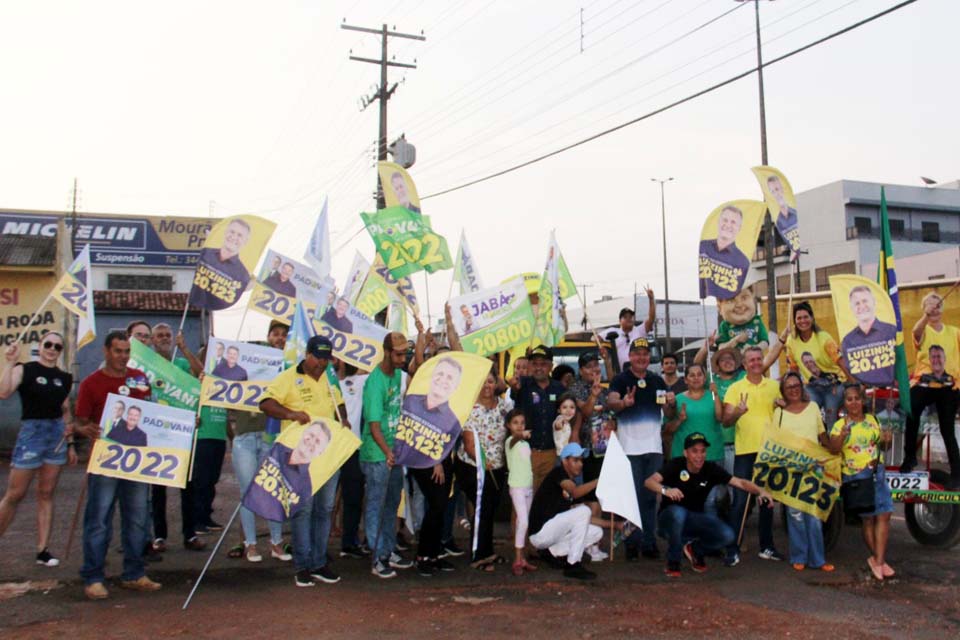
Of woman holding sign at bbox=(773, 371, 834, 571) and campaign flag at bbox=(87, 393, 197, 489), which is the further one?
woman holding sign at bbox=(773, 371, 834, 571)

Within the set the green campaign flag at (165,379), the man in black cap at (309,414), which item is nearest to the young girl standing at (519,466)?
the man in black cap at (309,414)

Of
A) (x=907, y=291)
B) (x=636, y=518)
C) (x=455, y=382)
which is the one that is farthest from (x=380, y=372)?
(x=907, y=291)

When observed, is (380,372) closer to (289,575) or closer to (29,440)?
(289,575)

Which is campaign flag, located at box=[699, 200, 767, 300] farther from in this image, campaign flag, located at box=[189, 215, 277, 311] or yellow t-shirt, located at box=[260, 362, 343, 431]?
A: campaign flag, located at box=[189, 215, 277, 311]

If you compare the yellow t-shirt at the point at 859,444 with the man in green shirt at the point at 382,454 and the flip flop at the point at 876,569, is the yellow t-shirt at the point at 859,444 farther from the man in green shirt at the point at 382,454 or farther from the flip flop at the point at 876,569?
the man in green shirt at the point at 382,454

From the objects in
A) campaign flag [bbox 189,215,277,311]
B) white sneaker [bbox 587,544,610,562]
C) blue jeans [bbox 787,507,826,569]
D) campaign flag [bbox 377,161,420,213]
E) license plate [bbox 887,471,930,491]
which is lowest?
white sneaker [bbox 587,544,610,562]

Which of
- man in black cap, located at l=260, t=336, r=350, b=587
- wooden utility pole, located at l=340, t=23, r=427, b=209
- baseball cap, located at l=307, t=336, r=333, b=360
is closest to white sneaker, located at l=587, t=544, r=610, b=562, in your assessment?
man in black cap, located at l=260, t=336, r=350, b=587

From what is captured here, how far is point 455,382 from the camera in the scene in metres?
7.38

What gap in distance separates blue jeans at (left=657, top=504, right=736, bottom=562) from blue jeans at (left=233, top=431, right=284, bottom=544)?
3.48m

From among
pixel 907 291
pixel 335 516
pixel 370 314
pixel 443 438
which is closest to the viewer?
pixel 443 438

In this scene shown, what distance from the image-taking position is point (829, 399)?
29.5ft

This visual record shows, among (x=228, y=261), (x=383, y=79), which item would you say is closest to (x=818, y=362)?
(x=228, y=261)

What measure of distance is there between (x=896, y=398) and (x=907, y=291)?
7.78 meters

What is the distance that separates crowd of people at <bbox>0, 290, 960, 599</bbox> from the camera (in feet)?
23.5
